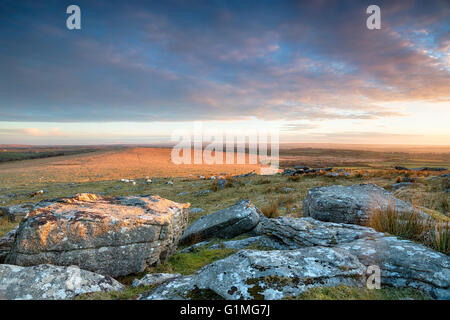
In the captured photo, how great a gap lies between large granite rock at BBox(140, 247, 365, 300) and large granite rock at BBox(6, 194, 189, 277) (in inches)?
68.8

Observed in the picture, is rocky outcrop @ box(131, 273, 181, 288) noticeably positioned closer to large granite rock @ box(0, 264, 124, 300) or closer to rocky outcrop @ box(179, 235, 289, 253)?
large granite rock @ box(0, 264, 124, 300)

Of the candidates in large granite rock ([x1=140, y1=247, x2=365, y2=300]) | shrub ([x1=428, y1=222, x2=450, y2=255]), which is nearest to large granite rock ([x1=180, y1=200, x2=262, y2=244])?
large granite rock ([x1=140, y1=247, x2=365, y2=300])

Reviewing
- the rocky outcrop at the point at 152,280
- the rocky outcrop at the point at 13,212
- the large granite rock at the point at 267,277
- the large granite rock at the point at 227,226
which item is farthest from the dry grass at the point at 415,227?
the rocky outcrop at the point at 13,212

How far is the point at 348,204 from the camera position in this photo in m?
7.57

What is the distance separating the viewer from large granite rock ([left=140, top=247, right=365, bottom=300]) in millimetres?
3281

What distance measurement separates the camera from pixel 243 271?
11.8 ft

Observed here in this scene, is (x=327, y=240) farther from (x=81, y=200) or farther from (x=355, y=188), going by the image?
(x=81, y=200)

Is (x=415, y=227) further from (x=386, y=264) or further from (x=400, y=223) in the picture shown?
(x=386, y=264)

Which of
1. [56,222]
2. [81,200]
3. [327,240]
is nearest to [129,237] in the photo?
[56,222]

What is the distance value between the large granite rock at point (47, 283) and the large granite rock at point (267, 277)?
115 cm

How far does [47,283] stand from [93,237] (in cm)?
119

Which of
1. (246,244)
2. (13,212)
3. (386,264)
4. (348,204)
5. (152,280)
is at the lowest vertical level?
(13,212)

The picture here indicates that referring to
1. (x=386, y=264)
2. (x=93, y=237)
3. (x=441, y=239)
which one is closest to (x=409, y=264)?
(x=386, y=264)
